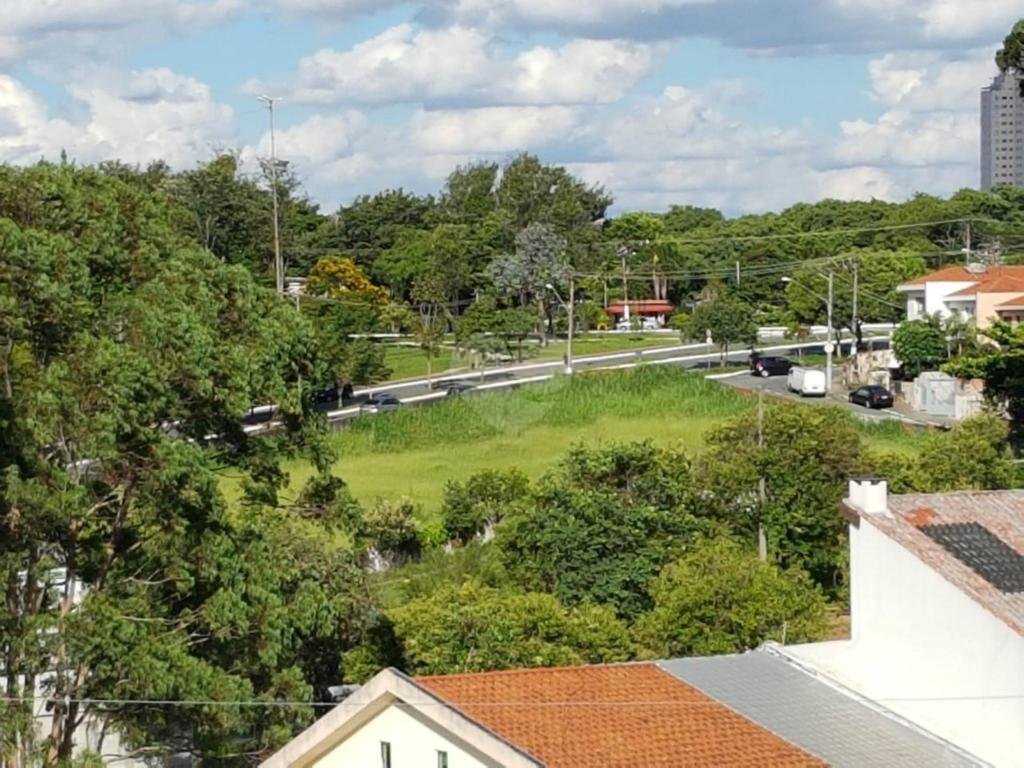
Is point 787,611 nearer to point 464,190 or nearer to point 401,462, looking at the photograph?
point 401,462

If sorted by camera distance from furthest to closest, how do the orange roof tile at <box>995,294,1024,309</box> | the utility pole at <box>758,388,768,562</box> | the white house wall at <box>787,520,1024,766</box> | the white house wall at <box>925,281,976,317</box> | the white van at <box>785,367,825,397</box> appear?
the white house wall at <box>925,281,976,317</box> < the orange roof tile at <box>995,294,1024,309</box> < the white van at <box>785,367,825,397</box> < the utility pole at <box>758,388,768,562</box> < the white house wall at <box>787,520,1024,766</box>

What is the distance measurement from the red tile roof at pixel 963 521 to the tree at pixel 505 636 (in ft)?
18.6

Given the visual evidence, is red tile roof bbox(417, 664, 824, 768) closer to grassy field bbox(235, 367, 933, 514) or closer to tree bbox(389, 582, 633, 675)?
tree bbox(389, 582, 633, 675)

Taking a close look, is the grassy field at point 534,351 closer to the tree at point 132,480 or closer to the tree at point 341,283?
the tree at point 341,283

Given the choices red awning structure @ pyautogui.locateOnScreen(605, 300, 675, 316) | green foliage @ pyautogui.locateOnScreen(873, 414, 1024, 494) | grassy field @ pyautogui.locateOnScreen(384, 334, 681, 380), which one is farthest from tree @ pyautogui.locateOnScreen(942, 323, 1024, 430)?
red awning structure @ pyautogui.locateOnScreen(605, 300, 675, 316)

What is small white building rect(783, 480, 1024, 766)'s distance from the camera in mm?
15703

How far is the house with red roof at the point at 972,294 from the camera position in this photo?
177ft

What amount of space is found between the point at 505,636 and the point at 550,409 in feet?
84.4

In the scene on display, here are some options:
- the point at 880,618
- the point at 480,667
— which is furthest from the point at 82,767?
the point at 880,618

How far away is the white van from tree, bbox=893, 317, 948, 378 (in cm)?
Result: 251

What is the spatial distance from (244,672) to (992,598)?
7918 mm

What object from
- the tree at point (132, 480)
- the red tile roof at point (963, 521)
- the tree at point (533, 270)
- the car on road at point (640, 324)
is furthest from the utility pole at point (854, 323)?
the red tile roof at point (963, 521)

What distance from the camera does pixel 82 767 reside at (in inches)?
687

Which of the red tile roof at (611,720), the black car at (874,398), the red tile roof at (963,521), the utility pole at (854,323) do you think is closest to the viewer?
the red tile roof at (611,720)
